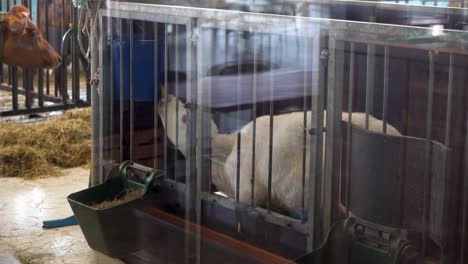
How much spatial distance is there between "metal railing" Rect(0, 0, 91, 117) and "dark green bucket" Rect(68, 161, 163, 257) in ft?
0.89

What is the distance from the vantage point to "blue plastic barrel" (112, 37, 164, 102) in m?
2.07

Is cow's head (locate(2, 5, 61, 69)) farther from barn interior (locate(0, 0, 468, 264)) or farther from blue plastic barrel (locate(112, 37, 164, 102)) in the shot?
blue plastic barrel (locate(112, 37, 164, 102))

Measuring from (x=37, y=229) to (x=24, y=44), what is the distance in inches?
20.0

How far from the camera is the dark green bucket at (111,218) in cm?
196

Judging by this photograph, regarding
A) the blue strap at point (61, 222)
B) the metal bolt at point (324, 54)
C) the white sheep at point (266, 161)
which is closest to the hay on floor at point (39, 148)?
the blue strap at point (61, 222)

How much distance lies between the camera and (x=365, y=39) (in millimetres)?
1513

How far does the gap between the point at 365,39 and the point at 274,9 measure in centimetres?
42

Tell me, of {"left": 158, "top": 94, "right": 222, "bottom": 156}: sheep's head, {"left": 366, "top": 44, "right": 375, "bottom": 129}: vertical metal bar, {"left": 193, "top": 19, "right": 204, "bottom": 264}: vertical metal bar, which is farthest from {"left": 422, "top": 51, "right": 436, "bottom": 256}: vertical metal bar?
{"left": 158, "top": 94, "right": 222, "bottom": 156}: sheep's head

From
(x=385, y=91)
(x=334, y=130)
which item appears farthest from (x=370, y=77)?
(x=334, y=130)

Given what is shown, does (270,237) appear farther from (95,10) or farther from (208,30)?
(95,10)

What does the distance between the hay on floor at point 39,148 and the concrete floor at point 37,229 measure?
0.13ft

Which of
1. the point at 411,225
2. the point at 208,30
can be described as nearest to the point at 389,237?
the point at 411,225

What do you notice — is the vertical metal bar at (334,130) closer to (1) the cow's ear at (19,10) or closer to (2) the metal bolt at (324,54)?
(2) the metal bolt at (324,54)

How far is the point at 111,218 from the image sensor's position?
2016 millimetres
